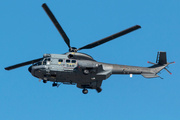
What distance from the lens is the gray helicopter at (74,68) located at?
33438mm

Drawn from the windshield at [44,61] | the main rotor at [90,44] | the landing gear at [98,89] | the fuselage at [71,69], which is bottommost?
the landing gear at [98,89]

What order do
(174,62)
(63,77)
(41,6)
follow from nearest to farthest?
(41,6) < (63,77) < (174,62)

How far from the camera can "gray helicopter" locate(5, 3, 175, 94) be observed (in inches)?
1316

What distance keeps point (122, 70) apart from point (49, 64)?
29.4 ft

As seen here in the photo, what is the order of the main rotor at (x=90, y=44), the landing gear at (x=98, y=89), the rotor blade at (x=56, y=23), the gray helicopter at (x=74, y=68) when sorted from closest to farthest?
the rotor blade at (x=56, y=23) → the main rotor at (x=90, y=44) → the gray helicopter at (x=74, y=68) → the landing gear at (x=98, y=89)

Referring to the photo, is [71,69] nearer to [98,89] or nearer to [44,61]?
[44,61]

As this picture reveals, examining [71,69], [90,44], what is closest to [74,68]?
[71,69]

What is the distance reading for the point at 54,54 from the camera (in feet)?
112

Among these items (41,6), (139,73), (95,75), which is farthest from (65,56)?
(139,73)

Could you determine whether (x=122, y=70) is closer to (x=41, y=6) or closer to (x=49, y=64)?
(x=49, y=64)

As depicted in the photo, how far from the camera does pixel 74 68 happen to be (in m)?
33.7

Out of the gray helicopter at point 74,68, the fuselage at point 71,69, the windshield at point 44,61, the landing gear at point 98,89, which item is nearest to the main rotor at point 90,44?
the gray helicopter at point 74,68

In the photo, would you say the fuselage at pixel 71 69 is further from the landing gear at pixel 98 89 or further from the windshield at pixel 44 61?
the landing gear at pixel 98 89

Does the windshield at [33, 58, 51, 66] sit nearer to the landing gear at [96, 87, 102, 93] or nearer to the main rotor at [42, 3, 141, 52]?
the main rotor at [42, 3, 141, 52]
